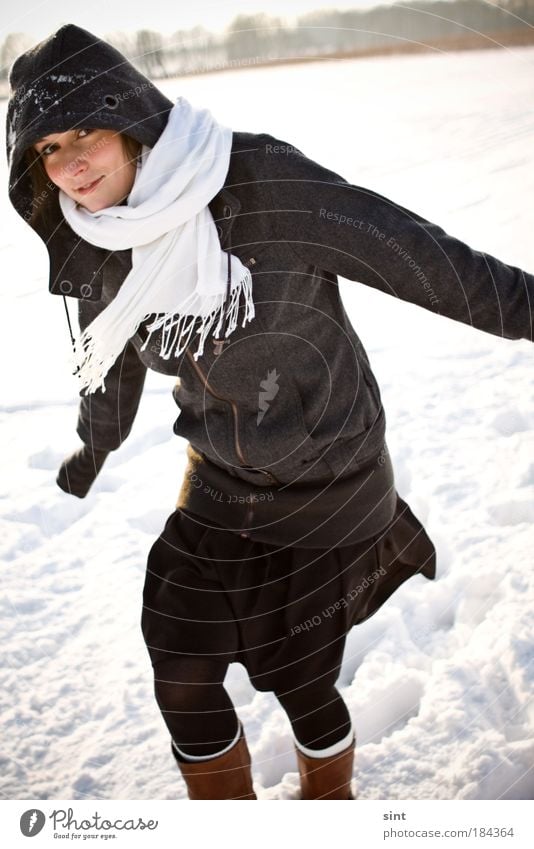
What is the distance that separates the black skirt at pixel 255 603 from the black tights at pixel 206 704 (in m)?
0.02

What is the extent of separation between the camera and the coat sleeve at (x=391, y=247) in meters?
0.81

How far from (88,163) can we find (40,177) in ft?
0.32

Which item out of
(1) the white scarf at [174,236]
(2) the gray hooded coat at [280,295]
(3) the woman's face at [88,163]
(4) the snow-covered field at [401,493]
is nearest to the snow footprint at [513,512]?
(4) the snow-covered field at [401,493]

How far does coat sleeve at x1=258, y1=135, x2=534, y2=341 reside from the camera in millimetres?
812

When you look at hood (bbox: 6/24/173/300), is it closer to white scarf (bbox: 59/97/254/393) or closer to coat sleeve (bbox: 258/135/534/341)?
white scarf (bbox: 59/97/254/393)

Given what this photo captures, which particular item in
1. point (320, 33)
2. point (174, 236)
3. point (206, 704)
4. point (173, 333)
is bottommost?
point (206, 704)

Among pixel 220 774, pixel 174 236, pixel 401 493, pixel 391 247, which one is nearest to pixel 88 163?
pixel 174 236

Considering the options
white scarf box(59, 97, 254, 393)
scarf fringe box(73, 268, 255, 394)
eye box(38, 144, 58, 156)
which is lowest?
scarf fringe box(73, 268, 255, 394)

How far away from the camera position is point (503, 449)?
5.17ft

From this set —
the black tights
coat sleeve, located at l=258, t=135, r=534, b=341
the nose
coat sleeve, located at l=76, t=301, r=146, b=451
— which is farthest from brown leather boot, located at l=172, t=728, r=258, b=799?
the nose

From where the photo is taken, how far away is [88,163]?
843 millimetres

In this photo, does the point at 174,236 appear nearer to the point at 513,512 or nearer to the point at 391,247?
the point at 391,247

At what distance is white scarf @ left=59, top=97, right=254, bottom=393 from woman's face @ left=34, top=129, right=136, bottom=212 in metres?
0.02

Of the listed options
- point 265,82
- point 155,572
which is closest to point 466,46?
point 265,82
